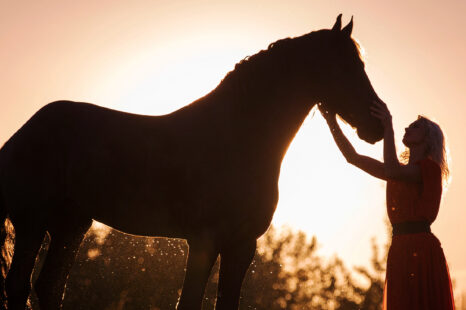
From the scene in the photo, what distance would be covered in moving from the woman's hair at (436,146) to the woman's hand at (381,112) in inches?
25.0

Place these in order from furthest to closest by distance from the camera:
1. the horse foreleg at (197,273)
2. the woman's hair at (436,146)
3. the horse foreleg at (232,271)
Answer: the woman's hair at (436,146) < the horse foreleg at (232,271) < the horse foreleg at (197,273)

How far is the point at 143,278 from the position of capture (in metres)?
28.5

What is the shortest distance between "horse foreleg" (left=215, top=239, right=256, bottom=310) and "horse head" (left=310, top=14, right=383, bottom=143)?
1.58 meters

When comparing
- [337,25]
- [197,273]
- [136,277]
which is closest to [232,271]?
[197,273]

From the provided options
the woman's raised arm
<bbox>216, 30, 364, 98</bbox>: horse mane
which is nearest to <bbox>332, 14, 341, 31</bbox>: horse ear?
<bbox>216, 30, 364, 98</bbox>: horse mane

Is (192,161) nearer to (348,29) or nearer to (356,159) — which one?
(348,29)

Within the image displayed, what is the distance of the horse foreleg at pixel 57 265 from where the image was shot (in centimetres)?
559

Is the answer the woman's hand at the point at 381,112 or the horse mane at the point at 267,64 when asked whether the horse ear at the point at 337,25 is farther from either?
the woman's hand at the point at 381,112

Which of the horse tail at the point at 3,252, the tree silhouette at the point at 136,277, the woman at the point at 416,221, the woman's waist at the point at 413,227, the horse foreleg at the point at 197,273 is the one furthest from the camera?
the tree silhouette at the point at 136,277

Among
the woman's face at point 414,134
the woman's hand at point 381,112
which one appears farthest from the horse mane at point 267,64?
the woman's face at point 414,134

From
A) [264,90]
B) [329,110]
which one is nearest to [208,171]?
[264,90]

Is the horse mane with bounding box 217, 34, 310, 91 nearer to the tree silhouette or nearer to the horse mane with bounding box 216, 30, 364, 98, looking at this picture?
the horse mane with bounding box 216, 30, 364, 98

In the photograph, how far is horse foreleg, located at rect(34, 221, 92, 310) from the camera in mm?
5590

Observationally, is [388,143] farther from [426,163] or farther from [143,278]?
[143,278]
